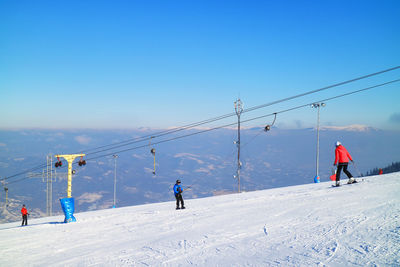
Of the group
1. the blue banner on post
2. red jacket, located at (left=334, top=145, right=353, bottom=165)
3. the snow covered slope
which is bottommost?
the blue banner on post

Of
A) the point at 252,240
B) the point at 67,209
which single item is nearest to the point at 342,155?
the point at 252,240

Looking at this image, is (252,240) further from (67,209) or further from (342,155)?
(67,209)

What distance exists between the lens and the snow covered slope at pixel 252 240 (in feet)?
20.5

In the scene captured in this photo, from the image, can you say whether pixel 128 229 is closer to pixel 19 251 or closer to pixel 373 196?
pixel 19 251

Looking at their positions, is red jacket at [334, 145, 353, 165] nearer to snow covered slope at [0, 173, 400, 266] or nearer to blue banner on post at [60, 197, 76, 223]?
snow covered slope at [0, 173, 400, 266]

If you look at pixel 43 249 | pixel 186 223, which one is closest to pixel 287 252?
pixel 186 223

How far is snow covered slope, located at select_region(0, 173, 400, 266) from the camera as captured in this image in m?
6.25

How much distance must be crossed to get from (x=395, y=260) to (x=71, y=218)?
17.8m

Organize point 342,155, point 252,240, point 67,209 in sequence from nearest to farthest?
point 252,240
point 342,155
point 67,209

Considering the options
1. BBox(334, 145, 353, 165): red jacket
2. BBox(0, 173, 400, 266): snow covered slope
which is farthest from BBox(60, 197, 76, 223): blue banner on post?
BBox(334, 145, 353, 165): red jacket

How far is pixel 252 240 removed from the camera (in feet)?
25.5

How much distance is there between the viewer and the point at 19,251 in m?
10.5

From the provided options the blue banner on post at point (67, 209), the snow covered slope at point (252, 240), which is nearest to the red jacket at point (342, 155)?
the snow covered slope at point (252, 240)

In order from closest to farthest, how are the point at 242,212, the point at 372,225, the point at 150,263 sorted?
the point at 150,263
the point at 372,225
the point at 242,212
